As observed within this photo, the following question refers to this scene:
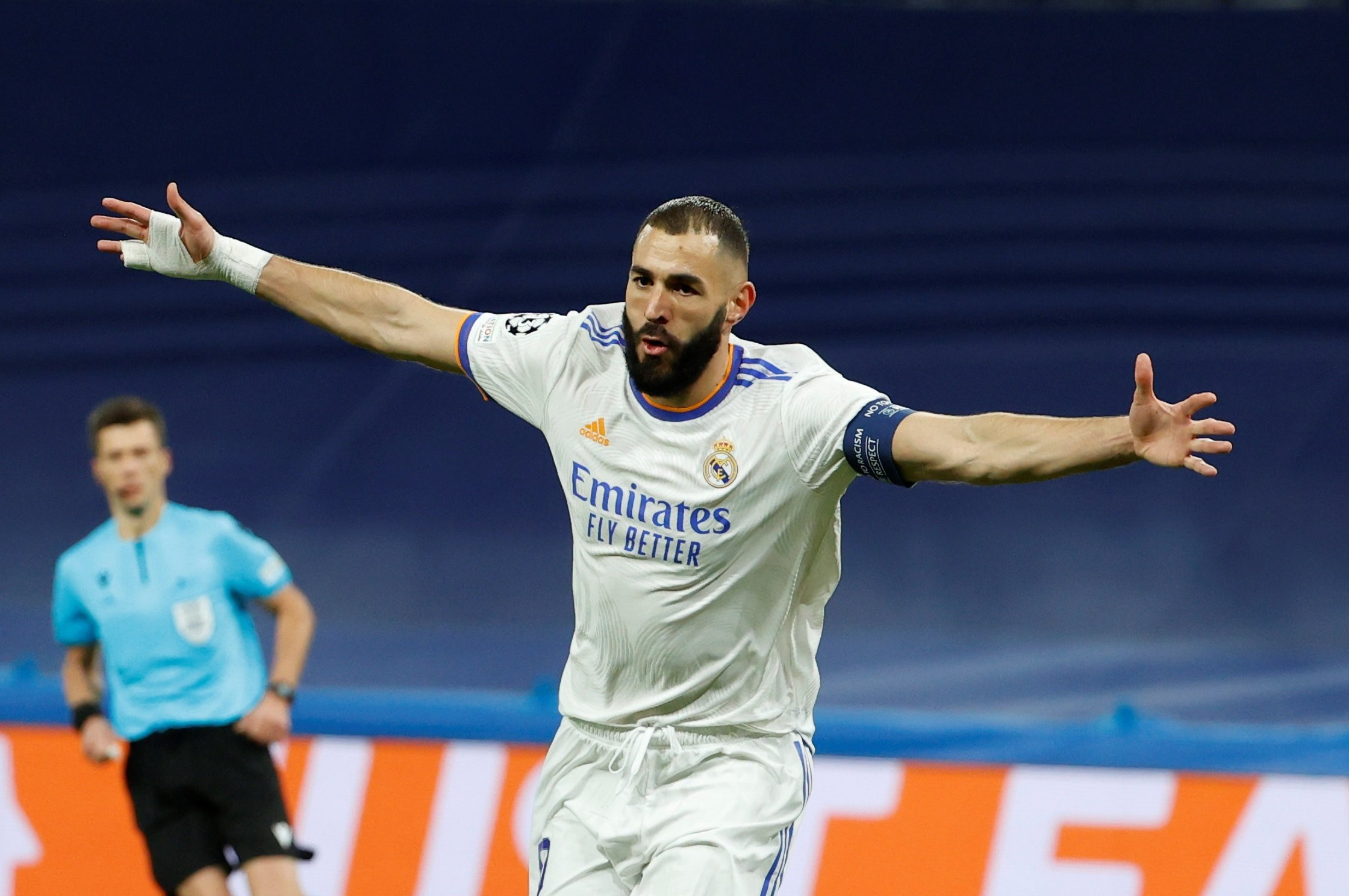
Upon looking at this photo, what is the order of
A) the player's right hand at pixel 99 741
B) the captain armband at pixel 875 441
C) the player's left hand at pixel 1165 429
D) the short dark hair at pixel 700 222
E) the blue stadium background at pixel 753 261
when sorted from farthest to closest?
the blue stadium background at pixel 753 261 → the player's right hand at pixel 99 741 → the short dark hair at pixel 700 222 → the captain armband at pixel 875 441 → the player's left hand at pixel 1165 429

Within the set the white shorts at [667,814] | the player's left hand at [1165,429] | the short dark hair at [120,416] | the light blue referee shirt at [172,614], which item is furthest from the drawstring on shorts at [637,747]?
the short dark hair at [120,416]

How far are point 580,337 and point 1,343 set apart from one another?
236 inches

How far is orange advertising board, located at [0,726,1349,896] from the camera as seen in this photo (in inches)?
251

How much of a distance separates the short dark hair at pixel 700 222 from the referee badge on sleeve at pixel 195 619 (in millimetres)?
2902

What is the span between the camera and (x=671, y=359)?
3984 mm

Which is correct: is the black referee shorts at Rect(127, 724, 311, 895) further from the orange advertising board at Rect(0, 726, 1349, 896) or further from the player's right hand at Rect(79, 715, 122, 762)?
the orange advertising board at Rect(0, 726, 1349, 896)

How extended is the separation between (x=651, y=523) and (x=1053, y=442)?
935 millimetres

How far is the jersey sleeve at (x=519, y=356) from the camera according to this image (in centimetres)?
430

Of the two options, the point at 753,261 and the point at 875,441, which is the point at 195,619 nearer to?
the point at 875,441

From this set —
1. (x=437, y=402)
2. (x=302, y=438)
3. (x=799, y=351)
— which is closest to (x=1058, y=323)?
(x=437, y=402)

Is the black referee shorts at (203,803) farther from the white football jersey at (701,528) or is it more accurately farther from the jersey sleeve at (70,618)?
the white football jersey at (701,528)

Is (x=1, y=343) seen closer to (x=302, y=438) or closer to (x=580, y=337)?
(x=302, y=438)

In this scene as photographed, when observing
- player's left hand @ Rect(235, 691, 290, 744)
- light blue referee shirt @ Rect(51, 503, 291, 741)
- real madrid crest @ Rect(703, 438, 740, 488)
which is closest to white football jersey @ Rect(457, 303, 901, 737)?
real madrid crest @ Rect(703, 438, 740, 488)

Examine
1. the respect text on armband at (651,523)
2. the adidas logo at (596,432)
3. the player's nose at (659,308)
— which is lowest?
the respect text on armband at (651,523)
